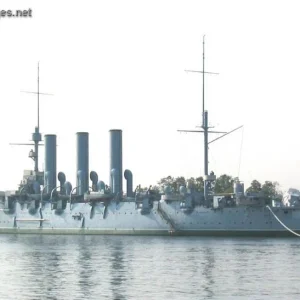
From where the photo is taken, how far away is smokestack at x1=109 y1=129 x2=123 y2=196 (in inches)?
3206

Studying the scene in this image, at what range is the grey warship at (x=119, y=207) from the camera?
232 ft

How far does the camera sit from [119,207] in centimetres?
7812

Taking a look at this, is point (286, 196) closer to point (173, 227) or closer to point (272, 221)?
point (272, 221)

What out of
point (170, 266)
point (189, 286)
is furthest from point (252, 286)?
point (170, 266)

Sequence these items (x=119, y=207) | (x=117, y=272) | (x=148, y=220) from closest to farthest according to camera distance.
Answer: (x=117, y=272) < (x=148, y=220) < (x=119, y=207)

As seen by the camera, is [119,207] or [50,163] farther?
[50,163]

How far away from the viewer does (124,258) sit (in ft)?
160

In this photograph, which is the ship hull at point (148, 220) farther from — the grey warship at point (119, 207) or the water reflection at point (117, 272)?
the water reflection at point (117, 272)

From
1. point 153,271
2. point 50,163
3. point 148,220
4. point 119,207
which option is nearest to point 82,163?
point 50,163

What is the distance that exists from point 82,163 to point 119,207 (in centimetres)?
789

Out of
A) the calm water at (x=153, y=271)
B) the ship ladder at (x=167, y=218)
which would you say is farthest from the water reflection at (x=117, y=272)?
the ship ladder at (x=167, y=218)

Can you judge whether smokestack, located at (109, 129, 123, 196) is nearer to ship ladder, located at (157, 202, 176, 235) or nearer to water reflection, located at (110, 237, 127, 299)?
ship ladder, located at (157, 202, 176, 235)

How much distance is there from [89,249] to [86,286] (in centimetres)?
2096

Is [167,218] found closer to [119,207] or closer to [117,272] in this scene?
[119,207]
